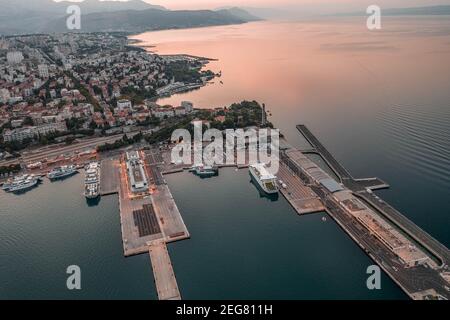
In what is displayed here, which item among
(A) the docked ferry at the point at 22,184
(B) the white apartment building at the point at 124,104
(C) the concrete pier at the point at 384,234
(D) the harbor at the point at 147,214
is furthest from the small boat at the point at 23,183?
(C) the concrete pier at the point at 384,234

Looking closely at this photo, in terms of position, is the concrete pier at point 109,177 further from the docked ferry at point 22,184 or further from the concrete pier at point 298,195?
the concrete pier at point 298,195

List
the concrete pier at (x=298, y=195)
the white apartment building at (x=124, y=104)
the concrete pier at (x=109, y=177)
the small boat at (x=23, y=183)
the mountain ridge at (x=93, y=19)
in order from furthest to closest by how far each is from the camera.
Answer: the mountain ridge at (x=93, y=19), the white apartment building at (x=124, y=104), the small boat at (x=23, y=183), the concrete pier at (x=109, y=177), the concrete pier at (x=298, y=195)

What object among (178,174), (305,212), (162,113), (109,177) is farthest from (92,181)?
(162,113)

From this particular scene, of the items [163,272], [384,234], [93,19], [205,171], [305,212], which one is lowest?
[163,272]

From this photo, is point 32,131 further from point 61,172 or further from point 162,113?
point 162,113

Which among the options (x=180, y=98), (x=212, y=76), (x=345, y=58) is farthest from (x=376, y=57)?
(x=180, y=98)

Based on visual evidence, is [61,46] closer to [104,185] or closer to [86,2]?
[104,185]

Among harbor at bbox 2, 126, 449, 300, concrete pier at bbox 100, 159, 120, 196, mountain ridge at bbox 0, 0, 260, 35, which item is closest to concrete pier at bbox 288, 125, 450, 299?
harbor at bbox 2, 126, 449, 300
